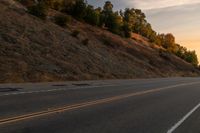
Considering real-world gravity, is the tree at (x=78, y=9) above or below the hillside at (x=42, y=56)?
above

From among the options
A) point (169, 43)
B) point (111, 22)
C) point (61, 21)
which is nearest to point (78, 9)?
point (111, 22)

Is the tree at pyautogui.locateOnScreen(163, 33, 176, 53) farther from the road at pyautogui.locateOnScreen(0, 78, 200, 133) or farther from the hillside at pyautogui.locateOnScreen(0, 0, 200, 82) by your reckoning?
the road at pyautogui.locateOnScreen(0, 78, 200, 133)

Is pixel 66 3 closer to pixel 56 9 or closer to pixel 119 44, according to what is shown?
pixel 56 9

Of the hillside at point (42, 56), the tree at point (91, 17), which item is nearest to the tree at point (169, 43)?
the tree at point (91, 17)

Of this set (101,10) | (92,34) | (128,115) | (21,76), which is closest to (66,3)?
(92,34)

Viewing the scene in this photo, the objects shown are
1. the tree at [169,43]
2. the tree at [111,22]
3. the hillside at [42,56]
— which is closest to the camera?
the hillside at [42,56]

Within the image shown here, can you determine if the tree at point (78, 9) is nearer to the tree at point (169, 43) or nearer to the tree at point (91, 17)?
the tree at point (91, 17)

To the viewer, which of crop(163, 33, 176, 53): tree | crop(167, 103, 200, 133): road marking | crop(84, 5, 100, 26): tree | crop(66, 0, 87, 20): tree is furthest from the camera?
crop(163, 33, 176, 53): tree

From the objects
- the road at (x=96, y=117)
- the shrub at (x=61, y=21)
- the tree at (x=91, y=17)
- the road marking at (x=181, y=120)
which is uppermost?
the tree at (x=91, y=17)

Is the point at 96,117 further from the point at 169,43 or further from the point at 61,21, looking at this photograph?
the point at 169,43

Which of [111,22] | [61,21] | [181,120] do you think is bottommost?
[181,120]

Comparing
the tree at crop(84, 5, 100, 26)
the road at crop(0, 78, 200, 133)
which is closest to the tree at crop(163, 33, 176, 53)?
the tree at crop(84, 5, 100, 26)

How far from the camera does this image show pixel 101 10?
326 feet

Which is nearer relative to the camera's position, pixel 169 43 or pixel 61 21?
pixel 61 21
